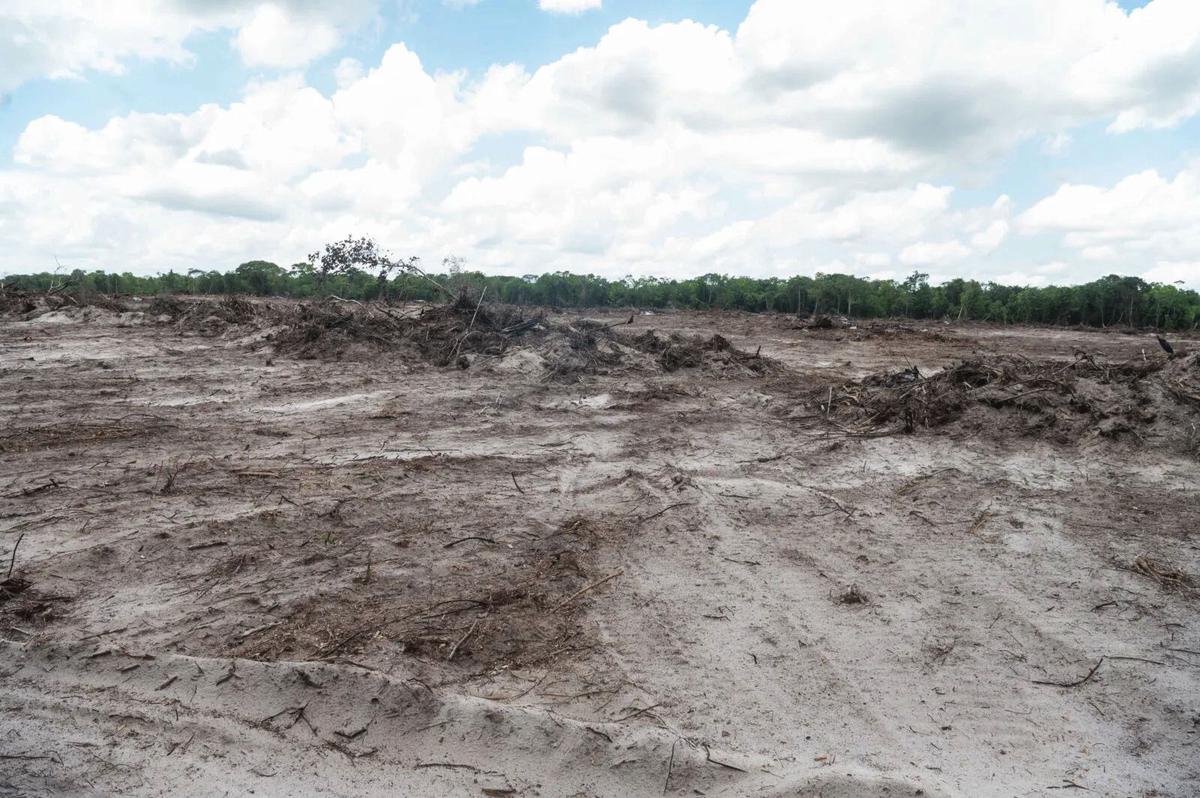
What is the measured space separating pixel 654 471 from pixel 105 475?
3984mm

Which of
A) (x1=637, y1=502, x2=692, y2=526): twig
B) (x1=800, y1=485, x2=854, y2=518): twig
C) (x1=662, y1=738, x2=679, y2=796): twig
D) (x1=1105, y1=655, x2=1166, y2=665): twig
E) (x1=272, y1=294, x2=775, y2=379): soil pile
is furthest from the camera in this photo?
(x1=272, y1=294, x2=775, y2=379): soil pile

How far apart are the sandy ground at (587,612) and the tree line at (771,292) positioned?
512 inches

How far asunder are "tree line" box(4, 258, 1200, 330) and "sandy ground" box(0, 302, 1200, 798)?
12994 mm

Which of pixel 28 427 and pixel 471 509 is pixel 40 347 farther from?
pixel 471 509

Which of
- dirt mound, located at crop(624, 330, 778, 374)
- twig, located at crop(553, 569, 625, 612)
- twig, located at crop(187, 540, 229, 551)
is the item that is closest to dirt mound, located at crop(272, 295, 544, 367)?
dirt mound, located at crop(624, 330, 778, 374)

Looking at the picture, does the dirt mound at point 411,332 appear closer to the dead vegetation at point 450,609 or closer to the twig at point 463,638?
the dead vegetation at point 450,609

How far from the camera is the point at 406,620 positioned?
11.3ft

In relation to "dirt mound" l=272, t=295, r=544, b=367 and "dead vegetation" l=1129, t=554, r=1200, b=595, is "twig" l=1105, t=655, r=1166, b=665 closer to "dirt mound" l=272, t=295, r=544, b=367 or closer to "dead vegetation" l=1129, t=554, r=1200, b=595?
"dead vegetation" l=1129, t=554, r=1200, b=595

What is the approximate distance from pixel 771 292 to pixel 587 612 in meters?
26.4

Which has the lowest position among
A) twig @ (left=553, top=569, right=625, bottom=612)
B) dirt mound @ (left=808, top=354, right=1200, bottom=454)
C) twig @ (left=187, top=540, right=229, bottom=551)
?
twig @ (left=553, top=569, right=625, bottom=612)

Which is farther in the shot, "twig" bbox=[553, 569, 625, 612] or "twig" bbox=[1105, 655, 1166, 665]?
"twig" bbox=[553, 569, 625, 612]

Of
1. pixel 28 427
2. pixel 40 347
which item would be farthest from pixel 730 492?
pixel 40 347

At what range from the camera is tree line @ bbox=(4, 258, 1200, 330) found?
22297 mm

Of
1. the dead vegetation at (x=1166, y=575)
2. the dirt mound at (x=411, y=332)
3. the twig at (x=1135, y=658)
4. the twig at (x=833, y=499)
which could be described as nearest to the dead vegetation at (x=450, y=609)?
the twig at (x=833, y=499)
